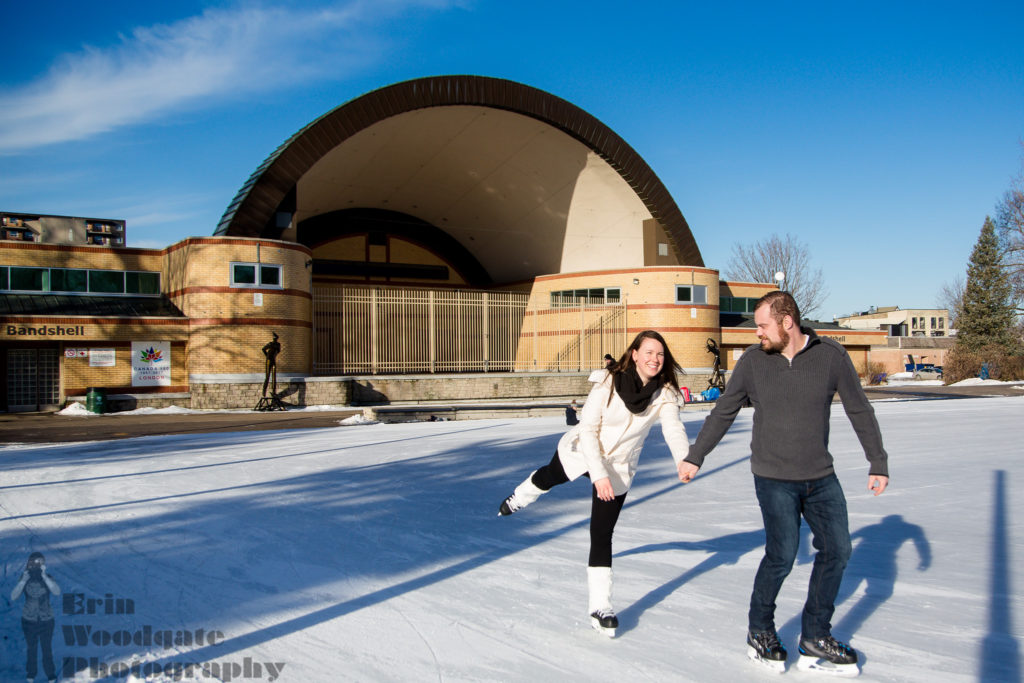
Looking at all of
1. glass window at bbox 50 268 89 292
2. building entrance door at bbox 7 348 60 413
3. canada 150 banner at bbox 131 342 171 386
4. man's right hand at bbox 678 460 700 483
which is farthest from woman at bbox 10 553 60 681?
glass window at bbox 50 268 89 292

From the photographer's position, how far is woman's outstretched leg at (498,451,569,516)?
186 inches

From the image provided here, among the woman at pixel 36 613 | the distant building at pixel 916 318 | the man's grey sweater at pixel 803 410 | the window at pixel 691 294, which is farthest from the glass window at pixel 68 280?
→ the distant building at pixel 916 318

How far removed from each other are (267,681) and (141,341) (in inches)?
760

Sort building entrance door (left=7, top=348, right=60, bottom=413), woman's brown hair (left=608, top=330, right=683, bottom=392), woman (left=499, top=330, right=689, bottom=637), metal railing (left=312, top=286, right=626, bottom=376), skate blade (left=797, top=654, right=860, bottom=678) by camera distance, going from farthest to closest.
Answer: metal railing (left=312, top=286, right=626, bottom=376), building entrance door (left=7, top=348, right=60, bottom=413), woman's brown hair (left=608, top=330, right=683, bottom=392), woman (left=499, top=330, right=689, bottom=637), skate blade (left=797, top=654, right=860, bottom=678)

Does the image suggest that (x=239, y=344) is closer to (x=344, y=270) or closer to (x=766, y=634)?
(x=344, y=270)

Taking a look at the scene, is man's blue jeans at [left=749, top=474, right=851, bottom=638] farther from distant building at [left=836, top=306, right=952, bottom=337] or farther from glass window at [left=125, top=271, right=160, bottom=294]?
distant building at [left=836, top=306, right=952, bottom=337]

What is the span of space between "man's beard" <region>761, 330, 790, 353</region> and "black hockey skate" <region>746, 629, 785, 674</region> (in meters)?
1.33

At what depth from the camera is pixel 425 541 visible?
18.4 feet

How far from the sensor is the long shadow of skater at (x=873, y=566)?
3.96 meters

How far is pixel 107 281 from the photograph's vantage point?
21.8 m

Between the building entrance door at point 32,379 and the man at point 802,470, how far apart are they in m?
21.3

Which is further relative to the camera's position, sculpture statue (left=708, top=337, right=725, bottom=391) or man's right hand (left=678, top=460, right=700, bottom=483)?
sculpture statue (left=708, top=337, right=725, bottom=391)

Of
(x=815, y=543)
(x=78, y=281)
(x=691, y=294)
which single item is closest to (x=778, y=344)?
(x=815, y=543)

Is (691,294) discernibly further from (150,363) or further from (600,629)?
(600,629)
